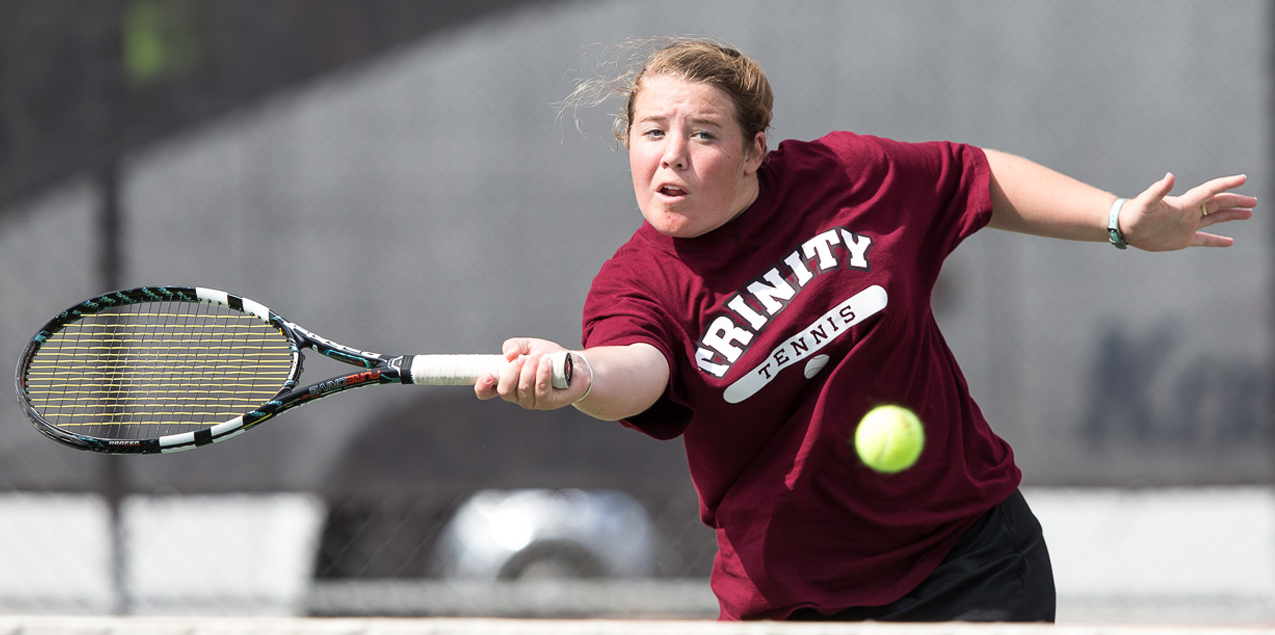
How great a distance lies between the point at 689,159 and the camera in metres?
1.61

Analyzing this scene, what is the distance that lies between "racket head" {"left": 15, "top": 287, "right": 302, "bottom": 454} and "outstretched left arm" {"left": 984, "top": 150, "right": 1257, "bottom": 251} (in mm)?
1278

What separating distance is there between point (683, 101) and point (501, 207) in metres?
1.69

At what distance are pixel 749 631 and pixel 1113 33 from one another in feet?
8.96

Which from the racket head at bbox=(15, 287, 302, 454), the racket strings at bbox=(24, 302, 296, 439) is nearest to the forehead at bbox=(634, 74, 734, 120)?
the racket head at bbox=(15, 287, 302, 454)

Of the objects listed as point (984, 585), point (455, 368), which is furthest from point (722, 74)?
point (984, 585)

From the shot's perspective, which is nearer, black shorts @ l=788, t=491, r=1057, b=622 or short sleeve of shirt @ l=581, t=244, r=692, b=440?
short sleeve of shirt @ l=581, t=244, r=692, b=440

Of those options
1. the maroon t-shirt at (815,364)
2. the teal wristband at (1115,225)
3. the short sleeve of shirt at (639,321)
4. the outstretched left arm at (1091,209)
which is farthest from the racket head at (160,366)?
the teal wristband at (1115,225)

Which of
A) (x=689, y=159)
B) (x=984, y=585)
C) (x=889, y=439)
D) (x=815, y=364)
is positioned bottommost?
(x=984, y=585)

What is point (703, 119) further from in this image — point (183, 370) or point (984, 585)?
point (183, 370)

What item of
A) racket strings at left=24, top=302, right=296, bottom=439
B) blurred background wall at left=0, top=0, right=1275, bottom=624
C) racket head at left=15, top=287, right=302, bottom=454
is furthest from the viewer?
blurred background wall at left=0, top=0, right=1275, bottom=624

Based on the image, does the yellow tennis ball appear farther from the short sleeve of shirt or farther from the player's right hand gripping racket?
the player's right hand gripping racket

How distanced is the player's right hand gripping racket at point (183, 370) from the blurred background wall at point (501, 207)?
0.29 m

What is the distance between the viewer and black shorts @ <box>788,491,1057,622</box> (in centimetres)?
170

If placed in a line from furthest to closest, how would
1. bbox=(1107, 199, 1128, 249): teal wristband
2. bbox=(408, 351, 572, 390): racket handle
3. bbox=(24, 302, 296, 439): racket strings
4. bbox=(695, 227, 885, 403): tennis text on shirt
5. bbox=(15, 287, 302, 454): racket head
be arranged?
bbox=(24, 302, 296, 439): racket strings < bbox=(15, 287, 302, 454): racket head < bbox=(1107, 199, 1128, 249): teal wristband < bbox=(695, 227, 885, 403): tennis text on shirt < bbox=(408, 351, 572, 390): racket handle
